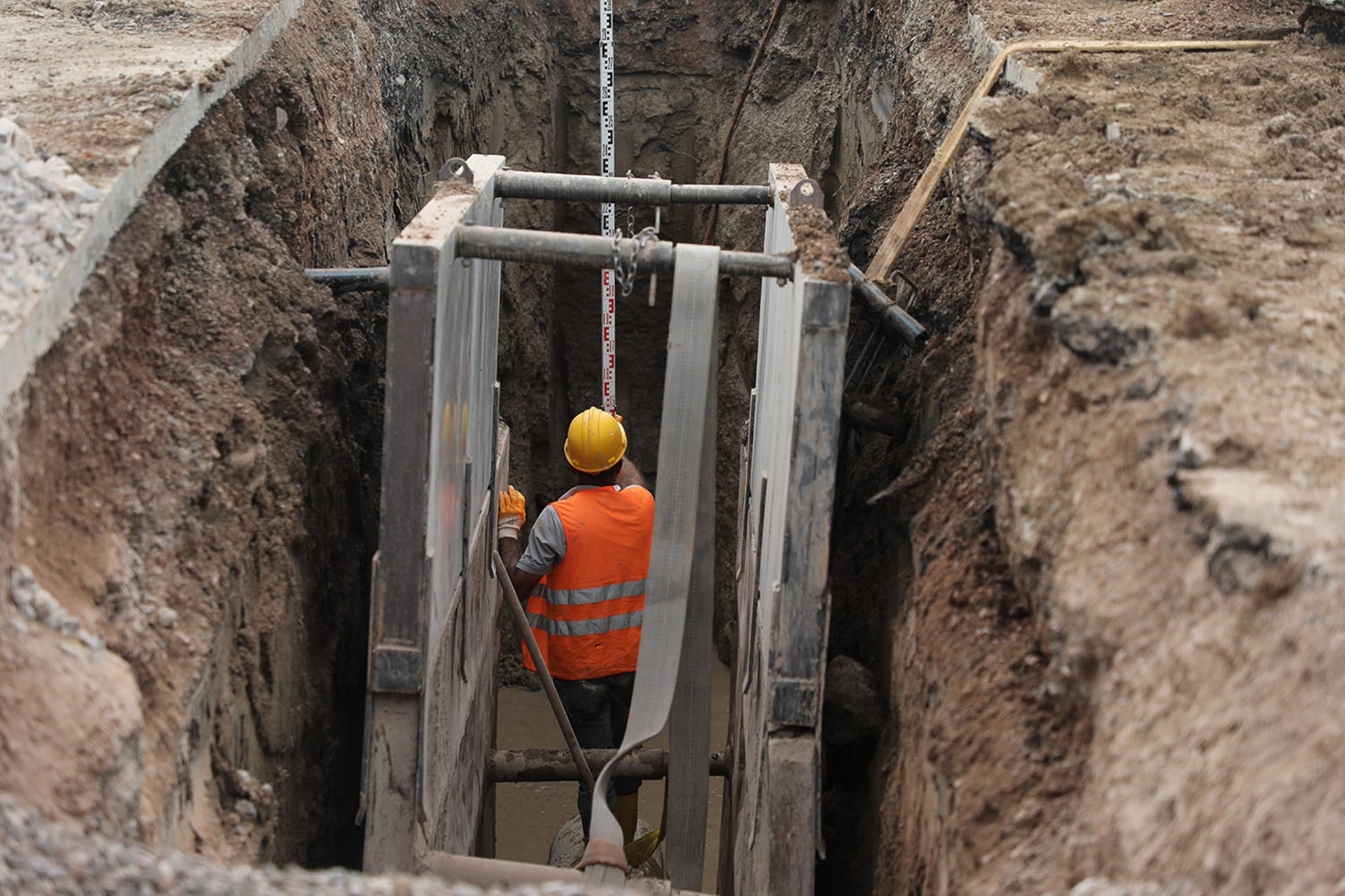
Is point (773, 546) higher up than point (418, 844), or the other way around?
point (773, 546)

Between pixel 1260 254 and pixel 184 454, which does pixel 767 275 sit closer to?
pixel 1260 254

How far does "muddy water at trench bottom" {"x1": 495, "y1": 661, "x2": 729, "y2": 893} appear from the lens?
251 inches

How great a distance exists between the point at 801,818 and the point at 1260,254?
192cm

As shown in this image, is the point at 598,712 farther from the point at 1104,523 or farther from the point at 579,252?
the point at 1104,523

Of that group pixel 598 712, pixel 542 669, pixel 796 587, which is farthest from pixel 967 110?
pixel 598 712

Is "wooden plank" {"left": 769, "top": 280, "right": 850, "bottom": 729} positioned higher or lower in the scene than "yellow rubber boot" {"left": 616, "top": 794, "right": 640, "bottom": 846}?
higher

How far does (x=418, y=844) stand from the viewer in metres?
3.56

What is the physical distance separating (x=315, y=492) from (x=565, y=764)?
1.77m

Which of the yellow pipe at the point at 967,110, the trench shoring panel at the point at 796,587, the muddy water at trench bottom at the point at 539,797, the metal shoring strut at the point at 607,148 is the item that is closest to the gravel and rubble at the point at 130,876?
the trench shoring panel at the point at 796,587

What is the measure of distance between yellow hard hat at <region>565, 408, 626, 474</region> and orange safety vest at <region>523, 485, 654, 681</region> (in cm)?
11

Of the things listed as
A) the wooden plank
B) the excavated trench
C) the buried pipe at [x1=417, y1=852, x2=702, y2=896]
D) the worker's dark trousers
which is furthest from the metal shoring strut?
the wooden plank

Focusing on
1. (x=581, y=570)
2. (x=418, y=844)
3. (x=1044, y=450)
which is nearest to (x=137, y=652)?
(x=418, y=844)

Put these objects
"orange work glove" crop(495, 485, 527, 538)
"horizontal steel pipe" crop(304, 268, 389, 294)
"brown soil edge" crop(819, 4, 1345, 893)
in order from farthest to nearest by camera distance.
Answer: "orange work glove" crop(495, 485, 527, 538)
"horizontal steel pipe" crop(304, 268, 389, 294)
"brown soil edge" crop(819, 4, 1345, 893)

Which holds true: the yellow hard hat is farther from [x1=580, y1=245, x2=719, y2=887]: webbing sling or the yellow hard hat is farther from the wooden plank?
the wooden plank
